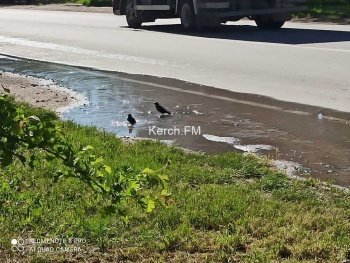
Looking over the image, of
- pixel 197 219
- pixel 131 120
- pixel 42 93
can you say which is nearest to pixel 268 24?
pixel 42 93

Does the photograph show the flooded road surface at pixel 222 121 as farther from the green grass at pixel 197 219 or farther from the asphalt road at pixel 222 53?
the green grass at pixel 197 219

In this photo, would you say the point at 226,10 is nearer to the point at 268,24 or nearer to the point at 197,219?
the point at 268,24

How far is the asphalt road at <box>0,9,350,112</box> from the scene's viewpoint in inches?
467

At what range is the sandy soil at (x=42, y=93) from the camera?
10.5 meters

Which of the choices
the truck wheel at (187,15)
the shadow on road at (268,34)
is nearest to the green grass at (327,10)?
the shadow on road at (268,34)

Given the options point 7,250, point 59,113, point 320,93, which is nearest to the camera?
point 7,250

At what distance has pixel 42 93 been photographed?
449 inches

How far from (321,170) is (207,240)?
7.50 feet

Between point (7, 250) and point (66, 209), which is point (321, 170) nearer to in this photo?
point (66, 209)

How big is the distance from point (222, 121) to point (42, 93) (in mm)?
3464

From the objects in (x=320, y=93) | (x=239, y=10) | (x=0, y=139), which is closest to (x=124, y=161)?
(x=0, y=139)

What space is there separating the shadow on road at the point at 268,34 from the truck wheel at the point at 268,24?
20 centimetres

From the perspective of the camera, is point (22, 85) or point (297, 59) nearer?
point (22, 85)

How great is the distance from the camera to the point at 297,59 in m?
14.6
